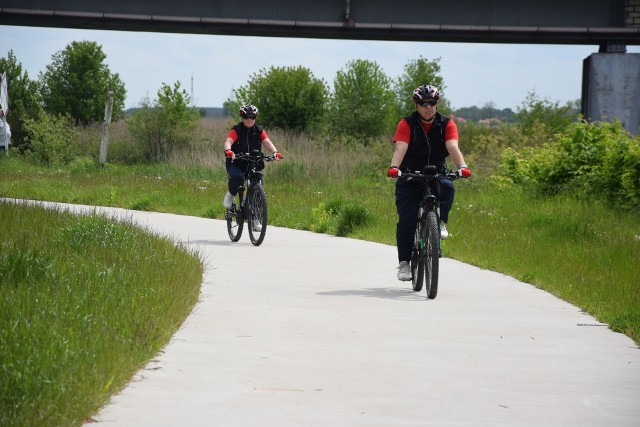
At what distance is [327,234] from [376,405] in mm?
12193

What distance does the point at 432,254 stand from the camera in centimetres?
1005

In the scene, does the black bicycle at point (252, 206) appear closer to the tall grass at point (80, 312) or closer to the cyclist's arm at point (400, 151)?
the tall grass at point (80, 312)

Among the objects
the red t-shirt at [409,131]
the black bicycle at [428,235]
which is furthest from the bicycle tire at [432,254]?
the red t-shirt at [409,131]

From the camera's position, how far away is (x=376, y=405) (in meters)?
5.81

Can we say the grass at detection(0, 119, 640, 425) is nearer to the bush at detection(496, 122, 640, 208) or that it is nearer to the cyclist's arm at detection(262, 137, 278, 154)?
the bush at detection(496, 122, 640, 208)

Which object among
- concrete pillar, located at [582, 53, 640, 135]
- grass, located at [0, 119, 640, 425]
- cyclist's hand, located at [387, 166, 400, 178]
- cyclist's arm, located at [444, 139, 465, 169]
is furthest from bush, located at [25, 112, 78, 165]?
cyclist's hand, located at [387, 166, 400, 178]

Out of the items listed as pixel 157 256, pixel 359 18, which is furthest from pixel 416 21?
pixel 157 256

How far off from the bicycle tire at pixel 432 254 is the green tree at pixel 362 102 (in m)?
40.2

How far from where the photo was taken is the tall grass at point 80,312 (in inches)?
209

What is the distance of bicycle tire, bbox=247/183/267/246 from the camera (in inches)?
596

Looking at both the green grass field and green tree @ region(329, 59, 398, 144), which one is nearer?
the green grass field

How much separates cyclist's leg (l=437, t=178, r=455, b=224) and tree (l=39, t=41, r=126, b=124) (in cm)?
5926

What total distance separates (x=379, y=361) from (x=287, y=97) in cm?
5002

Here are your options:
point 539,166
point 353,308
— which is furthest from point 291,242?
point 539,166
